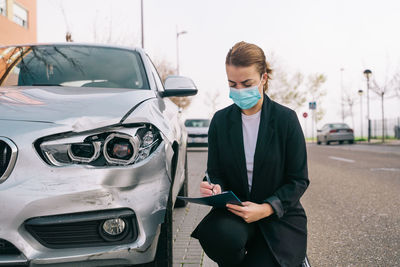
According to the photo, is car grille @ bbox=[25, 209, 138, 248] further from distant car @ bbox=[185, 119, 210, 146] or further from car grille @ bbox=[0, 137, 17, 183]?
distant car @ bbox=[185, 119, 210, 146]

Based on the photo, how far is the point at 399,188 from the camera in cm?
696

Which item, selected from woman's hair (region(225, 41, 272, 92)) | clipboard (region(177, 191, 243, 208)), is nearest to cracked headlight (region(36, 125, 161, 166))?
clipboard (region(177, 191, 243, 208))

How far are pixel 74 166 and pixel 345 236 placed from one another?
10.0 feet

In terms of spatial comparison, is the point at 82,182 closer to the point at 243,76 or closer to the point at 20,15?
the point at 243,76

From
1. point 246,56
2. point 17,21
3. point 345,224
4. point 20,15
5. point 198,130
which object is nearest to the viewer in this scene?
point 246,56

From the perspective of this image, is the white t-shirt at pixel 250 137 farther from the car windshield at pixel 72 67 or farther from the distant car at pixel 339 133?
the distant car at pixel 339 133

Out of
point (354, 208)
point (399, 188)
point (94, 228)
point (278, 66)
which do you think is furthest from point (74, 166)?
point (278, 66)

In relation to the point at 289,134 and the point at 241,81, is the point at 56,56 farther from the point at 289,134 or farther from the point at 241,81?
the point at 289,134

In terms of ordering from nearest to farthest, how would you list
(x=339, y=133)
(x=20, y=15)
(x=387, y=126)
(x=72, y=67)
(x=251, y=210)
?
1. (x=251, y=210)
2. (x=72, y=67)
3. (x=20, y=15)
4. (x=339, y=133)
5. (x=387, y=126)

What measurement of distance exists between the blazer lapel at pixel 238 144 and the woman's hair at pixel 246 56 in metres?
0.29

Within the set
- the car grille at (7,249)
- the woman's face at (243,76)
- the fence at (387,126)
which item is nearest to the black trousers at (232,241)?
the woman's face at (243,76)

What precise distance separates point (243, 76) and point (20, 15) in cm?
2630

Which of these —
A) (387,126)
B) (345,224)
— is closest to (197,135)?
(345,224)

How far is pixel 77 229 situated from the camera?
195cm
